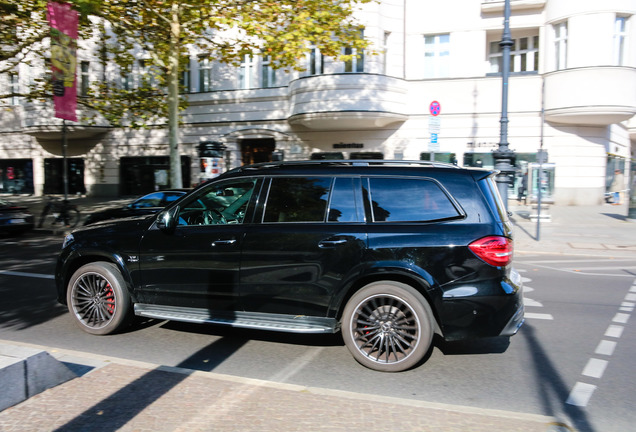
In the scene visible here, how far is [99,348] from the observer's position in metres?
4.85

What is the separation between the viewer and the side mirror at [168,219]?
499cm

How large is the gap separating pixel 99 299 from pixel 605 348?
5.34 m

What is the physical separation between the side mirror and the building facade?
42.3ft

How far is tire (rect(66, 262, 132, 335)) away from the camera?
5.18m

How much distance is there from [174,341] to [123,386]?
1.36 metres

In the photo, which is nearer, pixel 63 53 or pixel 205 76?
pixel 63 53

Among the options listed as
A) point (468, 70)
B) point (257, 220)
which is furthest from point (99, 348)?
point (468, 70)

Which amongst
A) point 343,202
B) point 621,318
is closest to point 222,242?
point 343,202

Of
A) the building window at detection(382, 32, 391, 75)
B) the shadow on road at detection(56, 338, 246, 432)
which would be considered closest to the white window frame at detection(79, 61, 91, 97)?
the building window at detection(382, 32, 391, 75)

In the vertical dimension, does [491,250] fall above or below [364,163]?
below

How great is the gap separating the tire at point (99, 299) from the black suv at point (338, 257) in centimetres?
2

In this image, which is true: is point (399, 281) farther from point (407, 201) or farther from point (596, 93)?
point (596, 93)

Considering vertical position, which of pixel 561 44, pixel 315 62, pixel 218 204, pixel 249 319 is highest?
pixel 561 44

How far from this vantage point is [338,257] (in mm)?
4367
